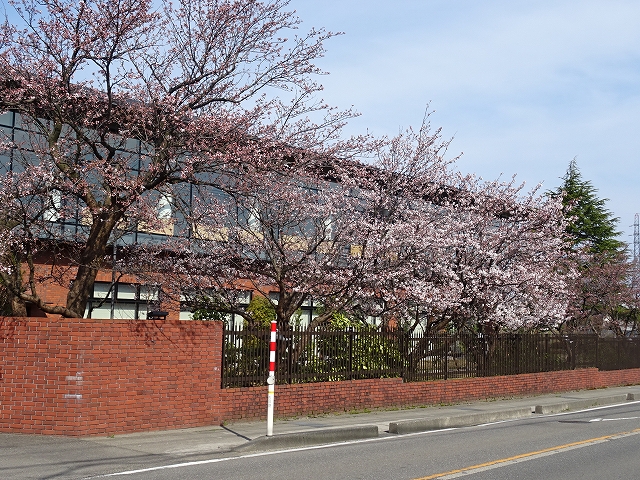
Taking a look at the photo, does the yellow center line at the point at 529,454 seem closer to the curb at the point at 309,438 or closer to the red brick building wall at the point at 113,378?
the curb at the point at 309,438

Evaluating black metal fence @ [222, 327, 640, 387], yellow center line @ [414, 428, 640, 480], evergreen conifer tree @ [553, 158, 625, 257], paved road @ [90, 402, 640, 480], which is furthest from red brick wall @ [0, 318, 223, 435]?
evergreen conifer tree @ [553, 158, 625, 257]

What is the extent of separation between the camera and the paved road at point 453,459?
390 inches

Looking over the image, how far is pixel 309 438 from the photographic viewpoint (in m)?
13.1

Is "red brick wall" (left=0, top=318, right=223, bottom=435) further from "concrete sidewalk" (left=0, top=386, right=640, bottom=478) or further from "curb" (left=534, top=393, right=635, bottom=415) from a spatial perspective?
"curb" (left=534, top=393, right=635, bottom=415)

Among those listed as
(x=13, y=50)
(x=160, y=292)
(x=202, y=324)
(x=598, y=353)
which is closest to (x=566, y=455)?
(x=202, y=324)

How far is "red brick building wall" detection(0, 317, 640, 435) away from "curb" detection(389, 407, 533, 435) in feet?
8.83

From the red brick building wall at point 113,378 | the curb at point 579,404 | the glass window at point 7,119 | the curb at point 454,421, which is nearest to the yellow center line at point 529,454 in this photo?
the curb at point 454,421

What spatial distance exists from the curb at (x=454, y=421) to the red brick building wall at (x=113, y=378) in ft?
8.83

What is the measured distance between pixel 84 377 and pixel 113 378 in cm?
54

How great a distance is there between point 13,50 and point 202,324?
244 inches

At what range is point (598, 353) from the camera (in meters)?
30.6

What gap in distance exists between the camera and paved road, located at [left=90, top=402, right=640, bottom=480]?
32.5ft

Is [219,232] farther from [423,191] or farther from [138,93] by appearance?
[423,191]

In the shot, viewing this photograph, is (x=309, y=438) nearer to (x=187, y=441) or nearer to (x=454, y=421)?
(x=187, y=441)
